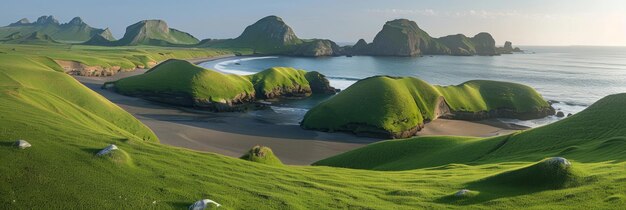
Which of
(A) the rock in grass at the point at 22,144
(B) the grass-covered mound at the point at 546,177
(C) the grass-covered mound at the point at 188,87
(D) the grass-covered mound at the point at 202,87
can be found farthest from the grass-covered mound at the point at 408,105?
(A) the rock in grass at the point at 22,144

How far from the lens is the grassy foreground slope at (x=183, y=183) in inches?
586

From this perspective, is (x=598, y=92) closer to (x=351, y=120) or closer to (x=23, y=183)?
(x=351, y=120)

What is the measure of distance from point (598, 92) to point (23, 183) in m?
153

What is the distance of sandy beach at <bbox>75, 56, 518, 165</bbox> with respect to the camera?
176 ft

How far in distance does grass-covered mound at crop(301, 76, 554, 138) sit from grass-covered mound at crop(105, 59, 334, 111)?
24.4 m

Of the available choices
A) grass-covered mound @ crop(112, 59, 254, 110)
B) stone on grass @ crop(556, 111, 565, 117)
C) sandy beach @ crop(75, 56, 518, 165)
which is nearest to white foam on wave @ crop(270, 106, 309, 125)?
sandy beach @ crop(75, 56, 518, 165)

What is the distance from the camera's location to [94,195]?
14.8 meters

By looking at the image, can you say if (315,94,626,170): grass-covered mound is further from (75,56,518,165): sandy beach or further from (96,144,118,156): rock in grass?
(96,144,118,156): rock in grass

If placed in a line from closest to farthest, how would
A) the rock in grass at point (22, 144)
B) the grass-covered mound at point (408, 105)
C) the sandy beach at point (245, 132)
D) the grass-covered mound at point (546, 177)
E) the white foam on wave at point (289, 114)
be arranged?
the rock in grass at point (22, 144) < the grass-covered mound at point (546, 177) < the sandy beach at point (245, 132) < the grass-covered mound at point (408, 105) < the white foam on wave at point (289, 114)

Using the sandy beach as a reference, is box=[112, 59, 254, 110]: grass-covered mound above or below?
above

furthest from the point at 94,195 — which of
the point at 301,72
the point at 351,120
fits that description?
the point at 301,72

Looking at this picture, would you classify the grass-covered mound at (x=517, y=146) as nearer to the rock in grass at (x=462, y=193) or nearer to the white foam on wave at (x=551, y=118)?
the rock in grass at (x=462, y=193)

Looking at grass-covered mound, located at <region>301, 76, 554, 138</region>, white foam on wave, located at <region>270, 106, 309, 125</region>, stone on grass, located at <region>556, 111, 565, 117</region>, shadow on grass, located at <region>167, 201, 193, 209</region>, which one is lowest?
white foam on wave, located at <region>270, 106, 309, 125</region>

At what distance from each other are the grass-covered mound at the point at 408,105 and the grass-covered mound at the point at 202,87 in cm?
2436
